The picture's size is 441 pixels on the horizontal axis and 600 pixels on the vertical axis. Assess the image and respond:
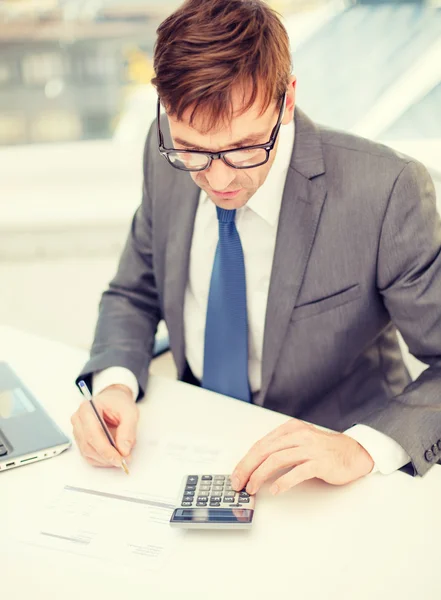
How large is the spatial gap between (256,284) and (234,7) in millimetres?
523

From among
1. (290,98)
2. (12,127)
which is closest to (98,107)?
(12,127)

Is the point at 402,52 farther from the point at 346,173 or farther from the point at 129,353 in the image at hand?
the point at 129,353

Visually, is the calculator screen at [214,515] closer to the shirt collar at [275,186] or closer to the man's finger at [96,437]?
the man's finger at [96,437]

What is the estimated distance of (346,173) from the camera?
130 centimetres

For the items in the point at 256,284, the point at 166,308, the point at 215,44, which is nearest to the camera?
the point at 215,44

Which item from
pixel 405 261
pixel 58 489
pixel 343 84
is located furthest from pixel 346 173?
pixel 343 84

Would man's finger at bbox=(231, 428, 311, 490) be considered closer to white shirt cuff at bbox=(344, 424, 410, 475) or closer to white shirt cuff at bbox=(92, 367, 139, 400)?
white shirt cuff at bbox=(344, 424, 410, 475)

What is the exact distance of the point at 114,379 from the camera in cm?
135

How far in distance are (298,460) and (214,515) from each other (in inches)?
5.8

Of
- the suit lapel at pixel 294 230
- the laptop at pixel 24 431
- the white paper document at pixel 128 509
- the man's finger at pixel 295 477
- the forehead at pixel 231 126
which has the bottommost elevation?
the laptop at pixel 24 431

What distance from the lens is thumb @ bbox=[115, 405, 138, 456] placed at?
113 cm

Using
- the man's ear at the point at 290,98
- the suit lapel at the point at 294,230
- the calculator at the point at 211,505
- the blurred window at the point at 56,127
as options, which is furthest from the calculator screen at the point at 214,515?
the blurred window at the point at 56,127

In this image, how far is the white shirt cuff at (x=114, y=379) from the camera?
1.33 m

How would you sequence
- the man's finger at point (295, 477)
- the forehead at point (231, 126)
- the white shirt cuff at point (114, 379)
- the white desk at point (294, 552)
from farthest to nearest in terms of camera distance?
1. the white shirt cuff at point (114, 379)
2. the forehead at point (231, 126)
3. the man's finger at point (295, 477)
4. the white desk at point (294, 552)
